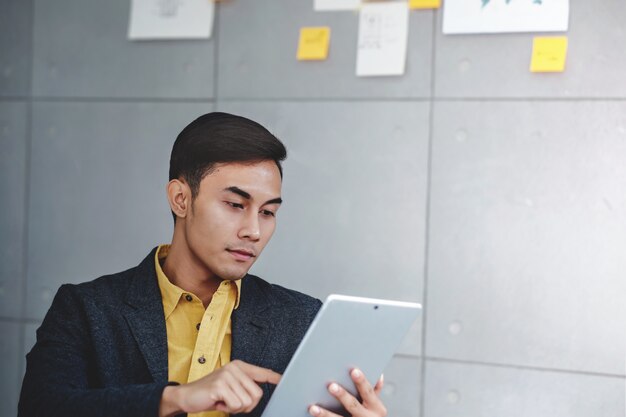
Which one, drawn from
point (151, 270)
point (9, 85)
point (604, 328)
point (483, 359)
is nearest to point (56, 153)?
point (9, 85)

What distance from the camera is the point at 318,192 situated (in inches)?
104

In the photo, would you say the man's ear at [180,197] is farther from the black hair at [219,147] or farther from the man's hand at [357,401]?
the man's hand at [357,401]

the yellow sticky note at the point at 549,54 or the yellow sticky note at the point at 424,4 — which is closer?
the yellow sticky note at the point at 549,54

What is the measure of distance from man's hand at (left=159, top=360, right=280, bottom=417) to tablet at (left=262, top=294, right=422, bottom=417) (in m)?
0.05

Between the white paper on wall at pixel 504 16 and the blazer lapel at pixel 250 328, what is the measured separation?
3.74 feet

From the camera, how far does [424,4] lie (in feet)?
8.36

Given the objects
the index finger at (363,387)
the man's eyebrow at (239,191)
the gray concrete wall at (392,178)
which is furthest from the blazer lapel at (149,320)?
the gray concrete wall at (392,178)

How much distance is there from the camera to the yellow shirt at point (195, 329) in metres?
1.66

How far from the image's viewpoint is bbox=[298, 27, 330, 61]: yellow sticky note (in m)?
2.64

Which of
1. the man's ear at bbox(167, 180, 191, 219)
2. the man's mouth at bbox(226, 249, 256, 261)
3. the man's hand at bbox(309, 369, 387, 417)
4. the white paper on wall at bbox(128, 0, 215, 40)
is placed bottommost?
the man's hand at bbox(309, 369, 387, 417)

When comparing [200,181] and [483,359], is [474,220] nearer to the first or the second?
[483,359]

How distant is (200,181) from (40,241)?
140cm

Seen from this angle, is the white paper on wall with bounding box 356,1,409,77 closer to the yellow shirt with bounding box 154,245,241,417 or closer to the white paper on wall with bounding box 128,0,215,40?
the white paper on wall with bounding box 128,0,215,40

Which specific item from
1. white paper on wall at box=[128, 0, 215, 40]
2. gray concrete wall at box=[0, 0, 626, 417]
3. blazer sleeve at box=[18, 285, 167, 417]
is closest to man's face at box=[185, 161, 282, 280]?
blazer sleeve at box=[18, 285, 167, 417]
